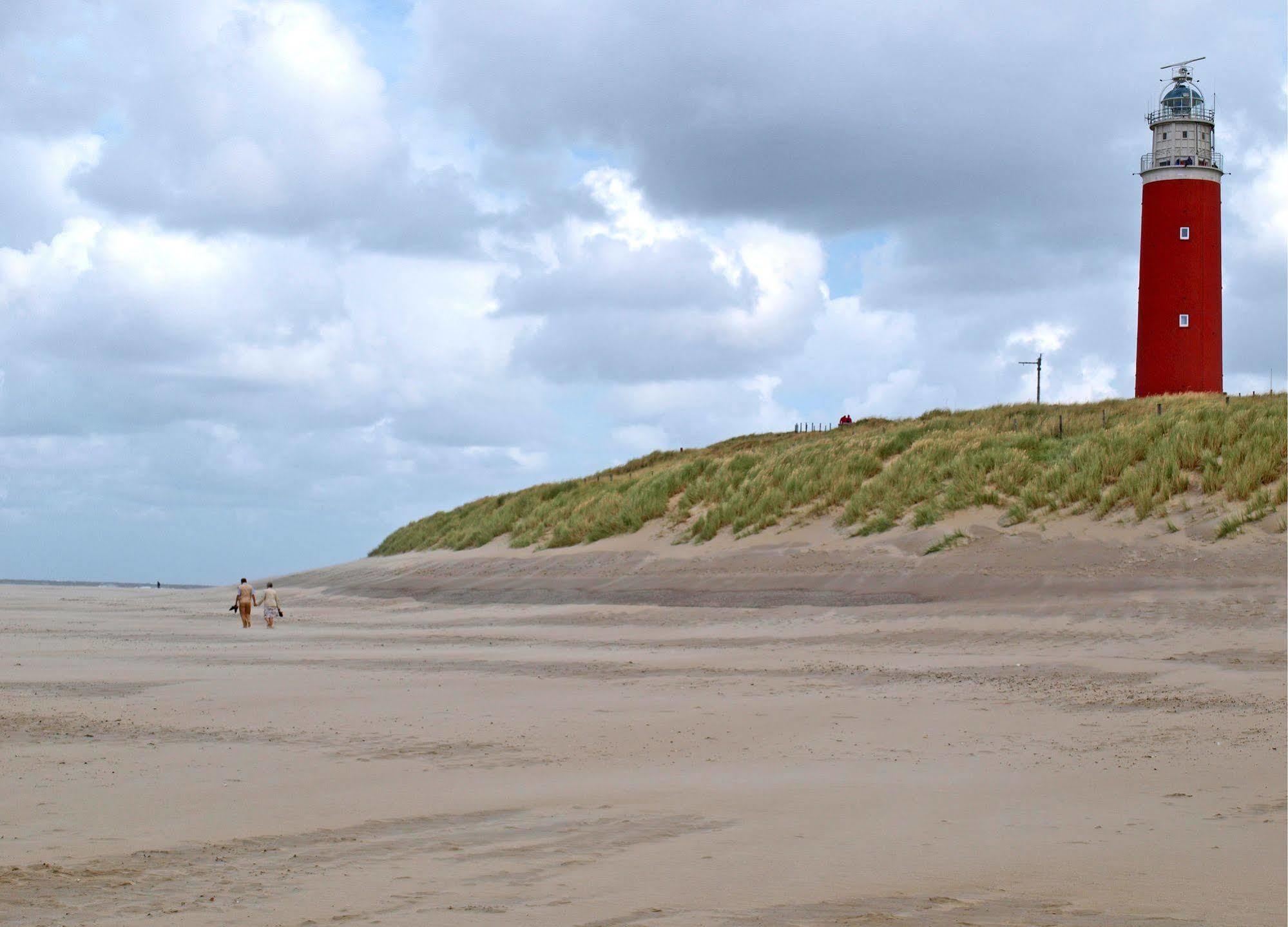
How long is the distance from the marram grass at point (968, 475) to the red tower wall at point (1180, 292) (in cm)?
582

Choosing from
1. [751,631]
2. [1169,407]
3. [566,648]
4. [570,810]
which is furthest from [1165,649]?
[1169,407]

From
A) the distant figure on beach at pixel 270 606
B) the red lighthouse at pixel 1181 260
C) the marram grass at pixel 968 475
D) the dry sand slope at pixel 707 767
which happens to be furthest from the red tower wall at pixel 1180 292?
the distant figure on beach at pixel 270 606

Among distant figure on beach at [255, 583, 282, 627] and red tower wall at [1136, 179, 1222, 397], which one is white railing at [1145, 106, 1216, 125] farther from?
distant figure on beach at [255, 583, 282, 627]

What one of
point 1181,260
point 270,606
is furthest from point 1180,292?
point 270,606

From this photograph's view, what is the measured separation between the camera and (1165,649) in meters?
13.0

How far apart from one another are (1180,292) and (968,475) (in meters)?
20.7

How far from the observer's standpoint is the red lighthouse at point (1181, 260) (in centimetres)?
3969

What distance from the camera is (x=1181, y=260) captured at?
40.2 metres

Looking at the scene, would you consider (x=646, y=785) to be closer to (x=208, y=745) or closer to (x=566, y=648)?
(x=208, y=745)

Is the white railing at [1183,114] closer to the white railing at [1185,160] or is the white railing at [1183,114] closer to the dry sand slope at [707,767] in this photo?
the white railing at [1185,160]

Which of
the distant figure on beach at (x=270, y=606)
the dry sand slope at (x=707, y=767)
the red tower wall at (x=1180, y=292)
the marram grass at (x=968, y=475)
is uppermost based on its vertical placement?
the red tower wall at (x=1180, y=292)

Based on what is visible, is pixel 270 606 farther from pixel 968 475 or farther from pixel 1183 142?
pixel 1183 142

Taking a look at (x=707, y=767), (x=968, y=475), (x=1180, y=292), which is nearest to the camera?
(x=707, y=767)

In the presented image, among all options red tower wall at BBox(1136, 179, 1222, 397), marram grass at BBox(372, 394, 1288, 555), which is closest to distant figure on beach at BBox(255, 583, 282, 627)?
marram grass at BBox(372, 394, 1288, 555)
